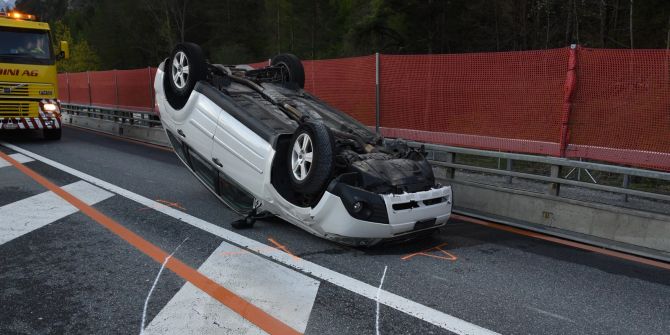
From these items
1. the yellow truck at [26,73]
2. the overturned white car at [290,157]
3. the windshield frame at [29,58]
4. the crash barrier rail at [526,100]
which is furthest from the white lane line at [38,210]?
the windshield frame at [29,58]

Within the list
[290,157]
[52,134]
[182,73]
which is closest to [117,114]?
[52,134]

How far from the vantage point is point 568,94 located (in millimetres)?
5973

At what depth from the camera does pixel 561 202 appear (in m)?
5.63

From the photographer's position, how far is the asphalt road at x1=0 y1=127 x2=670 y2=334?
3.36m

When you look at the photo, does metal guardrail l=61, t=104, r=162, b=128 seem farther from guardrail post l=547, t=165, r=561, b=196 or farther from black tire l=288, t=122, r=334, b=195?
guardrail post l=547, t=165, r=561, b=196

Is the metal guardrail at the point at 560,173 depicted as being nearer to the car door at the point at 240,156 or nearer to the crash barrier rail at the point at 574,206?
the crash barrier rail at the point at 574,206

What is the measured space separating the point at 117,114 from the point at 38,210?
1210 centimetres

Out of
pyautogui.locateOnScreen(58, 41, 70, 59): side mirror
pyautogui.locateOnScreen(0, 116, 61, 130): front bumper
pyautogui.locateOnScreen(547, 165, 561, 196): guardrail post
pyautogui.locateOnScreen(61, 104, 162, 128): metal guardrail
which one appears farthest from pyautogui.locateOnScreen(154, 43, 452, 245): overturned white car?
pyautogui.locateOnScreen(61, 104, 162, 128): metal guardrail

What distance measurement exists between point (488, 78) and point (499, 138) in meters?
0.87

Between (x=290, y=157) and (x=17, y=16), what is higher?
(x=17, y=16)

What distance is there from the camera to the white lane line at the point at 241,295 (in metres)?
3.24

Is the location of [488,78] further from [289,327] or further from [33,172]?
[33,172]

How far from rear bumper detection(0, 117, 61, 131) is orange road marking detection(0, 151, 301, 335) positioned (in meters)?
7.37

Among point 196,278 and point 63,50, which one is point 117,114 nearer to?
point 63,50
